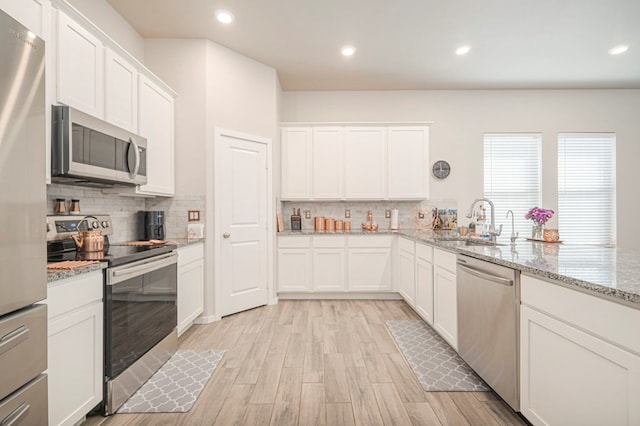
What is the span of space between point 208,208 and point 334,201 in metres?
1.89

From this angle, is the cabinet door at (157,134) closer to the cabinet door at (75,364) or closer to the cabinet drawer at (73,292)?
the cabinet drawer at (73,292)

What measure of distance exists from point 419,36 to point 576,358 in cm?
323

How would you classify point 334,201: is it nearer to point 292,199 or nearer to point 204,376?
point 292,199

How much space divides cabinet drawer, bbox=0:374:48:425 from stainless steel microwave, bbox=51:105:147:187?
115cm

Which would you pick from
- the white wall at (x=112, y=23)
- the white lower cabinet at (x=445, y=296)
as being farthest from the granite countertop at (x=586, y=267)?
the white wall at (x=112, y=23)

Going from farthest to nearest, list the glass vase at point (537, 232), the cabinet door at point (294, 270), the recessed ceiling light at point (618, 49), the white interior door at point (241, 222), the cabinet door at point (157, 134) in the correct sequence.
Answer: the cabinet door at point (294, 270)
the recessed ceiling light at point (618, 49)
the white interior door at point (241, 222)
the glass vase at point (537, 232)
the cabinet door at point (157, 134)

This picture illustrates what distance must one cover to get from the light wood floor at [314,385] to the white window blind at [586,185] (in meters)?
3.70

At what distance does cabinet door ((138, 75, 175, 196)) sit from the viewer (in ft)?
9.46

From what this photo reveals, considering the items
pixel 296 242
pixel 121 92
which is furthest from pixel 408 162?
pixel 121 92

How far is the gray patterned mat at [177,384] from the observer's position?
6.38 ft

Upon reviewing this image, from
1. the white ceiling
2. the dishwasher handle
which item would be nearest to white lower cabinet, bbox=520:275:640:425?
the dishwasher handle

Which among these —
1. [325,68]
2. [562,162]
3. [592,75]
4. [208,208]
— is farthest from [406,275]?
[592,75]

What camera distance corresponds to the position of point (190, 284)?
3.09 meters

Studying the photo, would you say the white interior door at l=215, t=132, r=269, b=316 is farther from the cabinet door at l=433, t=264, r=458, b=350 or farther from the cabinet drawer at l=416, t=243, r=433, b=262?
the cabinet door at l=433, t=264, r=458, b=350
